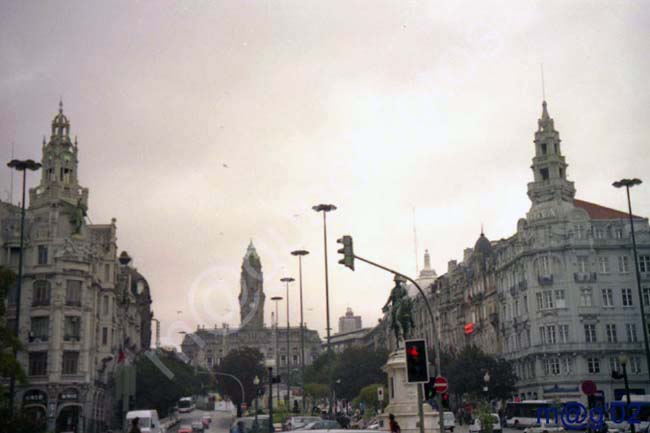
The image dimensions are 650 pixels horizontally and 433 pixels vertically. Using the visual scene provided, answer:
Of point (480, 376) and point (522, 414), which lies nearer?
→ point (522, 414)

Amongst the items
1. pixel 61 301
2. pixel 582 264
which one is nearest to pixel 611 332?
pixel 582 264

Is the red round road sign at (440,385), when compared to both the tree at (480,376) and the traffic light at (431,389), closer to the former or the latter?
the traffic light at (431,389)

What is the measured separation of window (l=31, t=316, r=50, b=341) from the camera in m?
74.4

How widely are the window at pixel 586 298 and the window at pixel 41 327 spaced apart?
2049 inches

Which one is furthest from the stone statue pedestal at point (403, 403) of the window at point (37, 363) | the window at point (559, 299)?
the window at point (559, 299)

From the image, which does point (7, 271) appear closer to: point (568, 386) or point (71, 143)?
point (71, 143)

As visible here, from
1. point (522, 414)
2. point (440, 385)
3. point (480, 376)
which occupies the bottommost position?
point (522, 414)

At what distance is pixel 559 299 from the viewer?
277 ft

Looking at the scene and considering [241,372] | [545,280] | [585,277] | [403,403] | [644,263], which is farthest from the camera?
[241,372]

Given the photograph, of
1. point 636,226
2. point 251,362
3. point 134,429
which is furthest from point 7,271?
point 251,362

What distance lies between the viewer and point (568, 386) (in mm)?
82625

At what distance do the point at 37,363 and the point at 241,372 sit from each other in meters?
54.4

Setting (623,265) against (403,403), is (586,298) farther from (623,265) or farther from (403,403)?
(403,403)

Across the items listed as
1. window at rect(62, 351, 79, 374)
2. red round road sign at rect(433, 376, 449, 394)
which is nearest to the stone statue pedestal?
red round road sign at rect(433, 376, 449, 394)
